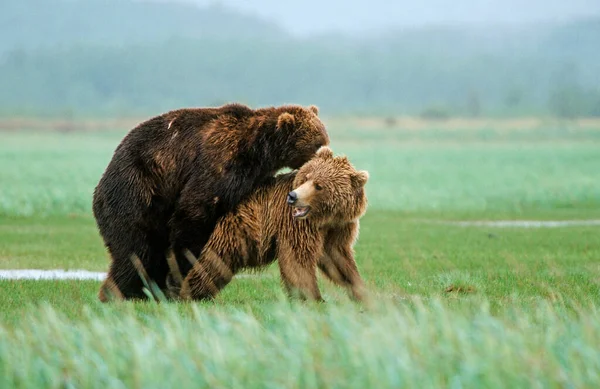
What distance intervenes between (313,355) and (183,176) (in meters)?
3.20

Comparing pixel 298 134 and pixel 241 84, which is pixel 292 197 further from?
pixel 241 84

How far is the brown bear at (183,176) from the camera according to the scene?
7789mm

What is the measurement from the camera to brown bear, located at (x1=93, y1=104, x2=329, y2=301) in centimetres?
779

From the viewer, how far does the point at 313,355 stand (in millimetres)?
5062

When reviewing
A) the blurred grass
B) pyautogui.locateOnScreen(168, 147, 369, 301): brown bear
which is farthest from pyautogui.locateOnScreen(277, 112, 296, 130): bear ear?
the blurred grass

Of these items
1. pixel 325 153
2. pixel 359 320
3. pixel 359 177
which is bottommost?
pixel 359 320

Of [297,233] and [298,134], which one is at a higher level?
[298,134]

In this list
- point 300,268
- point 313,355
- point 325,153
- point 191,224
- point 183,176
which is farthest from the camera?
point 183,176

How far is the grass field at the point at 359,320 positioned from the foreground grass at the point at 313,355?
0.01m

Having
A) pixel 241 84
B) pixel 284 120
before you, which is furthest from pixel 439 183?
pixel 241 84

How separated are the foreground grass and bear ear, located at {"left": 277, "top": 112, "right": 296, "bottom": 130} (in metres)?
2.39

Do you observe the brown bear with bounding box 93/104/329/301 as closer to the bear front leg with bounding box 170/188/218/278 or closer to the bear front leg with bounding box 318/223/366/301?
the bear front leg with bounding box 170/188/218/278

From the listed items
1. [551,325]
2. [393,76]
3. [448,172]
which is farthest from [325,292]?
[393,76]

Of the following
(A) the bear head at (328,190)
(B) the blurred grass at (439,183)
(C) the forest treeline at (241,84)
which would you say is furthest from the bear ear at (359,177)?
(C) the forest treeline at (241,84)
